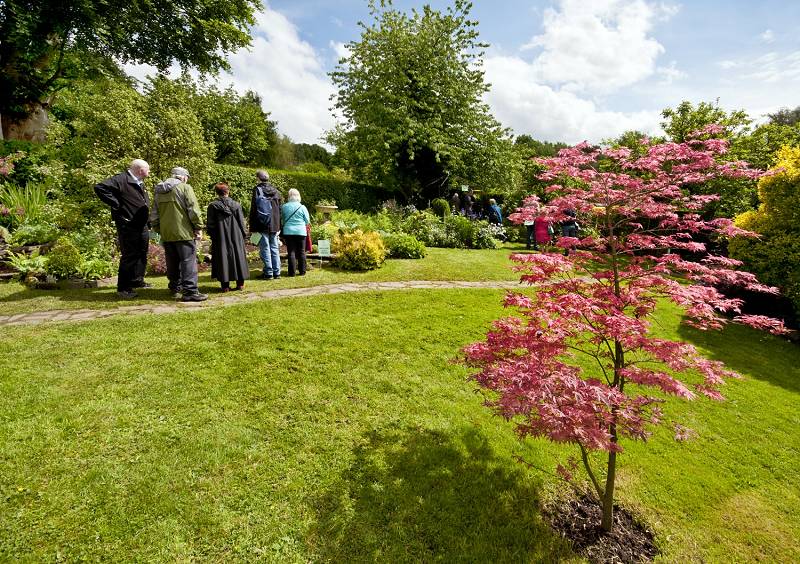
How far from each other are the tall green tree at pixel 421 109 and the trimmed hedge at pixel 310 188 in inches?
52.4

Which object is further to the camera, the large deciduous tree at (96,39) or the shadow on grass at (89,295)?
the large deciduous tree at (96,39)

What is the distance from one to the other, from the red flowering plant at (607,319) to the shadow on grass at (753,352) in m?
3.73

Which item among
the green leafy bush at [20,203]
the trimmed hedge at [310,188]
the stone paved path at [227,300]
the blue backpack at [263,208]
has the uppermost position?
the trimmed hedge at [310,188]

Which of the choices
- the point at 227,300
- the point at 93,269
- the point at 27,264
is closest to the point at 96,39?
the point at 27,264

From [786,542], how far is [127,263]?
8380mm

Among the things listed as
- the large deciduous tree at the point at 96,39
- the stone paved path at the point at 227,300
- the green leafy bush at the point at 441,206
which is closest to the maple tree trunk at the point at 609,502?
the stone paved path at the point at 227,300

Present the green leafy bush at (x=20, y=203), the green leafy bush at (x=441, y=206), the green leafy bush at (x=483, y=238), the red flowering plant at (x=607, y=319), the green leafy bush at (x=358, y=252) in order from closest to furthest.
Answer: the red flowering plant at (x=607, y=319)
the green leafy bush at (x=20, y=203)
the green leafy bush at (x=358, y=252)
the green leafy bush at (x=483, y=238)
the green leafy bush at (x=441, y=206)

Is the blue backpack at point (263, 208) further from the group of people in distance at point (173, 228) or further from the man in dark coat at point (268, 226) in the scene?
the group of people in distance at point (173, 228)

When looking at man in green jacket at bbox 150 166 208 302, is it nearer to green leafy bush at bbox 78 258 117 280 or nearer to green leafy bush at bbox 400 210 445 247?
green leafy bush at bbox 78 258 117 280

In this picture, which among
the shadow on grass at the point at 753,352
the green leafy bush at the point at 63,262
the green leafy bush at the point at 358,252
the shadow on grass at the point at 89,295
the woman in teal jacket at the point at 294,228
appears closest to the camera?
the shadow on grass at the point at 753,352

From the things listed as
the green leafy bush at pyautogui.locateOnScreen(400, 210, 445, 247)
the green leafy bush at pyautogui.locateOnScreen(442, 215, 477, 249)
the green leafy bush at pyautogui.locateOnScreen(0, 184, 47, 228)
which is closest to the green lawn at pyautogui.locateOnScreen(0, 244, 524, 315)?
the green leafy bush at pyautogui.locateOnScreen(442, 215, 477, 249)

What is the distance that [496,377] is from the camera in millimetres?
2582

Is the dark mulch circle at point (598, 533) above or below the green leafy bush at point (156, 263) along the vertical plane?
below

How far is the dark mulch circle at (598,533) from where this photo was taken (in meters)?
2.43
